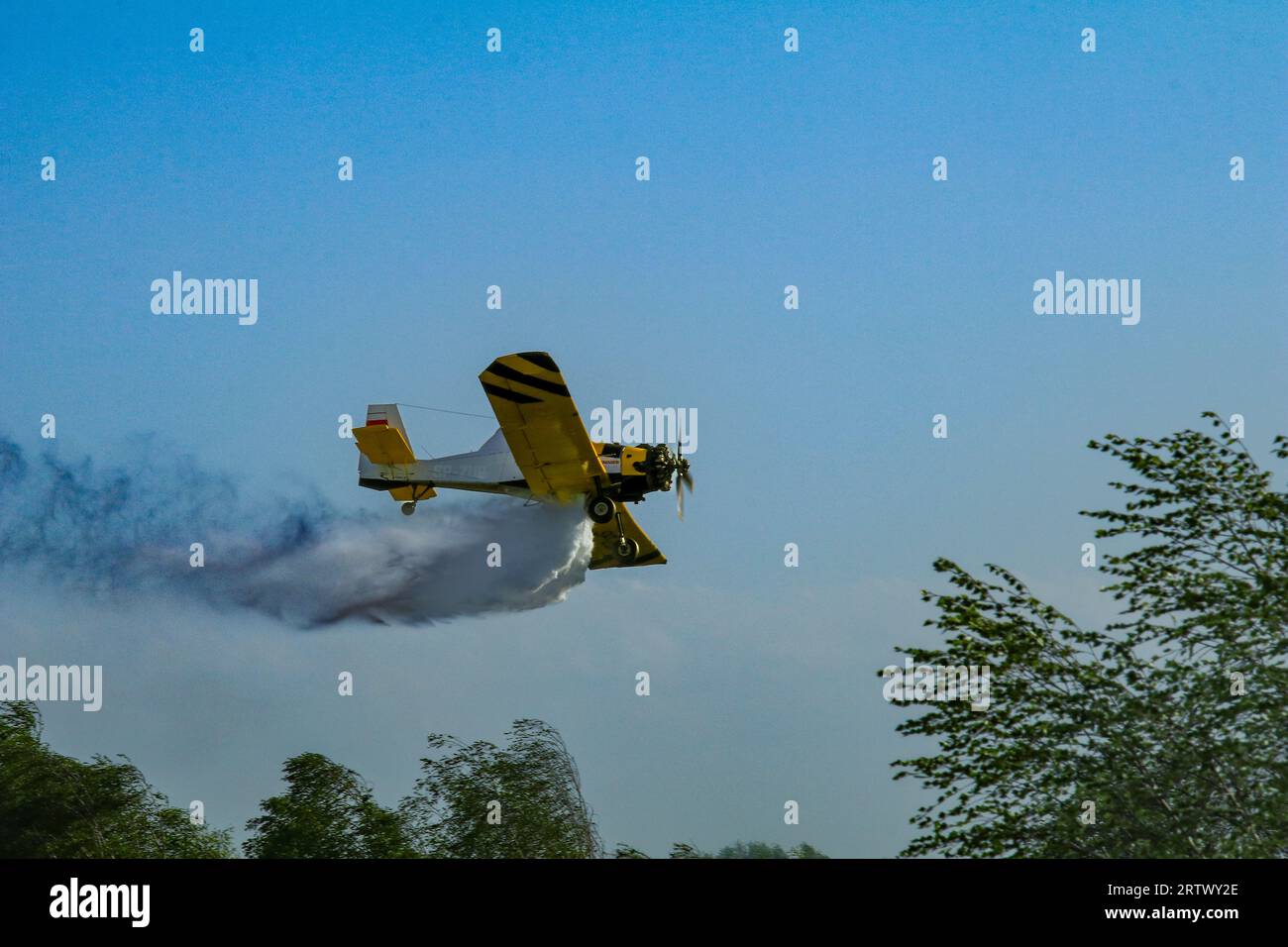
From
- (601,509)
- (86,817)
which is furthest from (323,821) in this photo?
(601,509)

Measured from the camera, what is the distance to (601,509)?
99.2 feet

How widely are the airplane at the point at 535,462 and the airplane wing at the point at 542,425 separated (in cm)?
2

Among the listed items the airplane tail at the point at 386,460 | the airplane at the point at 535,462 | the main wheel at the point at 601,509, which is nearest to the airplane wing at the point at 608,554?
the airplane at the point at 535,462

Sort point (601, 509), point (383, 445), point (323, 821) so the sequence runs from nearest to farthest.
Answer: point (601, 509), point (383, 445), point (323, 821)

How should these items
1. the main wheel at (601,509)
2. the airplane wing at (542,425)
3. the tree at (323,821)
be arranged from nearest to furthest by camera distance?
the airplane wing at (542,425) < the main wheel at (601,509) < the tree at (323,821)

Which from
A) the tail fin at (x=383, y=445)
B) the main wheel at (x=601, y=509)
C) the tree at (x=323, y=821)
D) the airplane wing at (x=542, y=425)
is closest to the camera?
the airplane wing at (x=542, y=425)

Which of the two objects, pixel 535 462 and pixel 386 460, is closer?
pixel 535 462

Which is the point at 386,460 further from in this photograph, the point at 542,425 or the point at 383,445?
the point at 542,425

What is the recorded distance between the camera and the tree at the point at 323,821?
134 feet

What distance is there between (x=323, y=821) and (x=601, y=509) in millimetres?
17306

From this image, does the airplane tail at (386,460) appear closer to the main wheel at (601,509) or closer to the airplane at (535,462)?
the airplane at (535,462)
